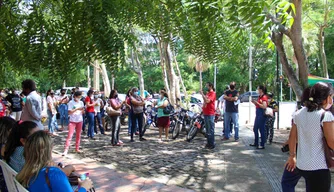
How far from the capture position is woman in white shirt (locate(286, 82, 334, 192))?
3044 mm

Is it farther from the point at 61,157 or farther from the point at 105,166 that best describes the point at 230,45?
the point at 61,157

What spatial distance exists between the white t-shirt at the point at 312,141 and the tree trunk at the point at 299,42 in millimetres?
4955

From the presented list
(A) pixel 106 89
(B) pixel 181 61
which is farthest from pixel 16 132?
(B) pixel 181 61

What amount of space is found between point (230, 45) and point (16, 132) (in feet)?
7.39

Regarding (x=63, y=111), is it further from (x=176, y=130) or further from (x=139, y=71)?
(x=176, y=130)

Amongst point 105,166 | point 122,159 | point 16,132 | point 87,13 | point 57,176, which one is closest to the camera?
point 57,176

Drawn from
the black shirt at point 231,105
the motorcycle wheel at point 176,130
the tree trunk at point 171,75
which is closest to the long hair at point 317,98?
the black shirt at point 231,105

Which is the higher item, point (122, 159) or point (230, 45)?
point (230, 45)

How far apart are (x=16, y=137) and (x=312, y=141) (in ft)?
9.47

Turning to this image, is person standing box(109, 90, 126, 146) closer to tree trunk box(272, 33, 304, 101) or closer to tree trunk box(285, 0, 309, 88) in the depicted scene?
tree trunk box(272, 33, 304, 101)

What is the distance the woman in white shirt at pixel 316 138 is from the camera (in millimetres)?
3044

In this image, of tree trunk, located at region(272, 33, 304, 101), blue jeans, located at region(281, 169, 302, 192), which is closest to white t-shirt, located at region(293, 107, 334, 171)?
blue jeans, located at region(281, 169, 302, 192)

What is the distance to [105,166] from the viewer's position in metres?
6.70

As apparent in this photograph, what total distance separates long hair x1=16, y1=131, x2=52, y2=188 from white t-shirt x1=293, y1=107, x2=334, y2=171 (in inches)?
95.5
